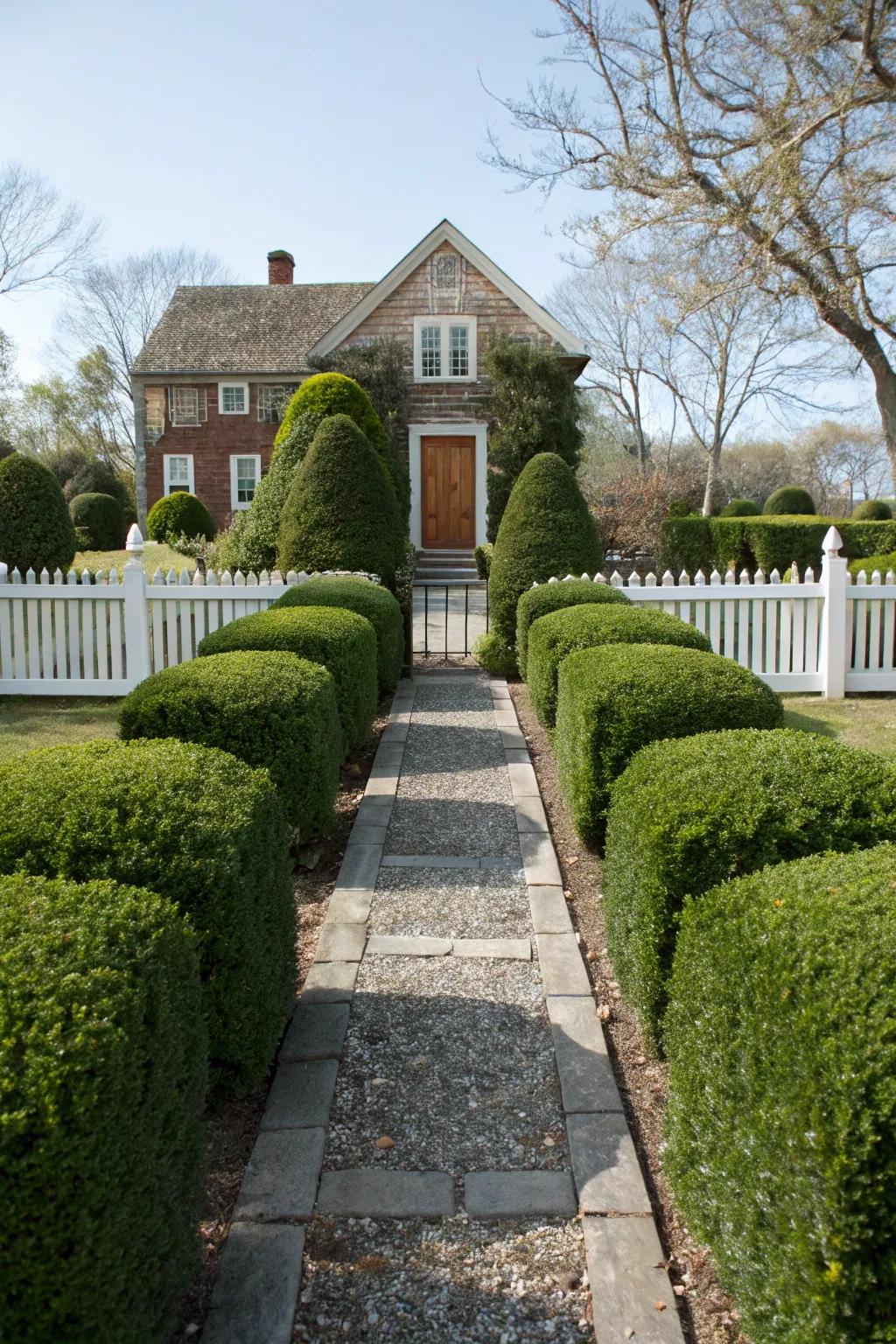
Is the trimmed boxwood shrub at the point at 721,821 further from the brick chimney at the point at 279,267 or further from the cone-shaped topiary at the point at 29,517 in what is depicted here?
the brick chimney at the point at 279,267

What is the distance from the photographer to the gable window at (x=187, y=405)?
26.2 meters

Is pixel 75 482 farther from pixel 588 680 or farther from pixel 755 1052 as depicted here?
pixel 755 1052

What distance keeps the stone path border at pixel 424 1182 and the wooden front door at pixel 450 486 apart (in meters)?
18.6

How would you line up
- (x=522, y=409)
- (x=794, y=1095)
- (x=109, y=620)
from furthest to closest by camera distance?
1. (x=522, y=409)
2. (x=109, y=620)
3. (x=794, y=1095)

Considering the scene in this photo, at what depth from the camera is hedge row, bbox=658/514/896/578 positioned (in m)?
19.0

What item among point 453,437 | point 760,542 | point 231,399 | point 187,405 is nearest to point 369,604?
point 760,542

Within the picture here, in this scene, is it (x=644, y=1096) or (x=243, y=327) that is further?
(x=243, y=327)

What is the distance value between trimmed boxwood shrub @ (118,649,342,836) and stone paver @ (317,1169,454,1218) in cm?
210

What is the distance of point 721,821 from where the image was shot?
277cm

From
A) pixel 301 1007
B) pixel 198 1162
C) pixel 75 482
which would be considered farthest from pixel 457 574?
pixel 198 1162

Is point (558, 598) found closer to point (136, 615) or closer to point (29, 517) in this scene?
point (136, 615)

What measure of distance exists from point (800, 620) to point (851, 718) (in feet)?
4.71

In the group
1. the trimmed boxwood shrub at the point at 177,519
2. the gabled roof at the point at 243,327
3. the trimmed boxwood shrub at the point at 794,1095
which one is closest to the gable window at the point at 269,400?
the gabled roof at the point at 243,327

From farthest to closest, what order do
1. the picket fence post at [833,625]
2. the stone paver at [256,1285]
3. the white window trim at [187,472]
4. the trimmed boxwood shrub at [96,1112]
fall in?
1. the white window trim at [187,472]
2. the picket fence post at [833,625]
3. the stone paver at [256,1285]
4. the trimmed boxwood shrub at [96,1112]
